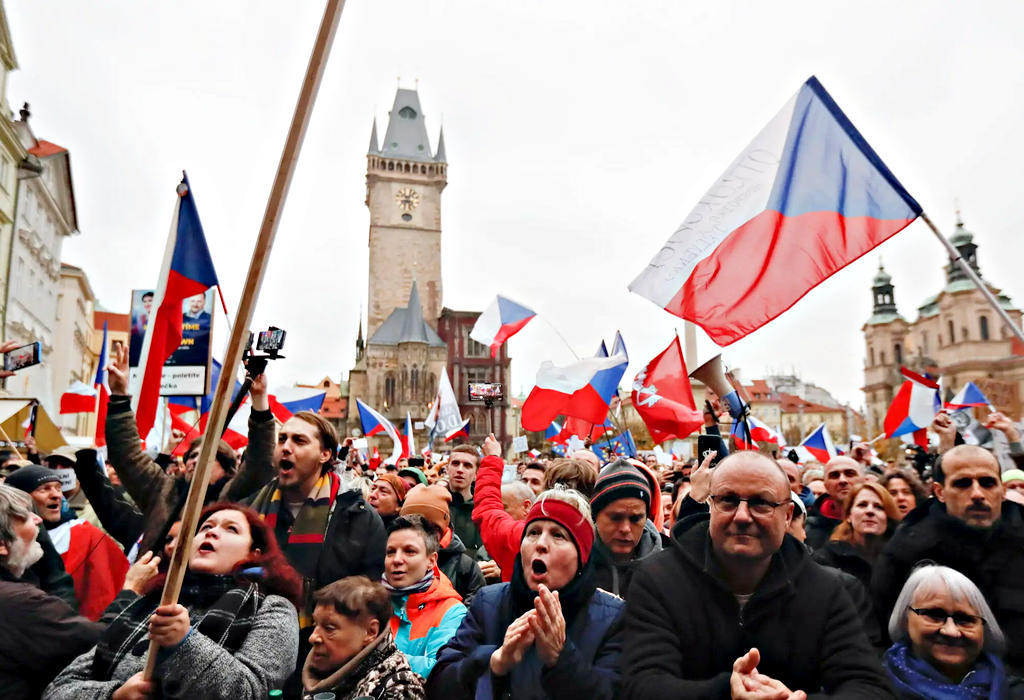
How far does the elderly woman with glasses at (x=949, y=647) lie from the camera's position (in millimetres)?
2781

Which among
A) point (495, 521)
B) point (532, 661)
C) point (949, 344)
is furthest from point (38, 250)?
point (949, 344)

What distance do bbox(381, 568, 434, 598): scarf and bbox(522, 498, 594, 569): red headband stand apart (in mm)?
956

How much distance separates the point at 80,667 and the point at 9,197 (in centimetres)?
2780

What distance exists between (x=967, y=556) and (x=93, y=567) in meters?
4.67

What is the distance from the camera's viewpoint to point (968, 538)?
3578mm

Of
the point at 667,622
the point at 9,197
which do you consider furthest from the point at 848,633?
the point at 9,197

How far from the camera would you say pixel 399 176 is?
2803 inches

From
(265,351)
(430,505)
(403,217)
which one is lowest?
(430,505)

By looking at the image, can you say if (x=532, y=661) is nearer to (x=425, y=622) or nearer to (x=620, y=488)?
(x=425, y=622)

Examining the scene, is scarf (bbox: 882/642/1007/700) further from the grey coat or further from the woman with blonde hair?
the grey coat

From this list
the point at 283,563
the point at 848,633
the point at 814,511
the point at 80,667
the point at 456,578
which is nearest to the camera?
the point at 848,633

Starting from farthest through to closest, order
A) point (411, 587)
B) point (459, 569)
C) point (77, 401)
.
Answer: point (77, 401)
point (459, 569)
point (411, 587)

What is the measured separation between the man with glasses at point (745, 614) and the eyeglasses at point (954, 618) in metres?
0.90

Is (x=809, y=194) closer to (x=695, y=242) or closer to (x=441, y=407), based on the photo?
(x=695, y=242)
